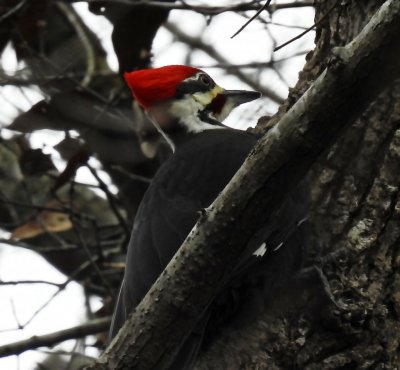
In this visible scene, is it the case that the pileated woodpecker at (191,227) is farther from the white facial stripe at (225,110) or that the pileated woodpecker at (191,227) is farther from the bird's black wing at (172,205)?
the white facial stripe at (225,110)

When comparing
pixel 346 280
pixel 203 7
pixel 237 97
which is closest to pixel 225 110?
pixel 237 97

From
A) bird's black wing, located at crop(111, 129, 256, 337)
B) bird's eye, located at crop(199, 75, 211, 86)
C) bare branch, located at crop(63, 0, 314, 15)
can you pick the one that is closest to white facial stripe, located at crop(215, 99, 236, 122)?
bird's eye, located at crop(199, 75, 211, 86)

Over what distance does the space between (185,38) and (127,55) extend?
2.55 m

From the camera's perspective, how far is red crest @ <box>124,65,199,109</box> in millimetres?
3656

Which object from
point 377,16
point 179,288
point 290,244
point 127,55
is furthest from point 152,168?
point 377,16

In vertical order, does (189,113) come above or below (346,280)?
above

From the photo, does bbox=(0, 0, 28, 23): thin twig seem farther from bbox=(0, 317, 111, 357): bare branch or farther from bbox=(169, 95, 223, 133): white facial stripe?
bbox=(0, 317, 111, 357): bare branch

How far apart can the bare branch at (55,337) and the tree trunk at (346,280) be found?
932 mm

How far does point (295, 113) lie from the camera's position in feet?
6.86

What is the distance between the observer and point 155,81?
12.2 feet

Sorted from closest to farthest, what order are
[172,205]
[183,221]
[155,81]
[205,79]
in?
[183,221] → [172,205] → [155,81] → [205,79]

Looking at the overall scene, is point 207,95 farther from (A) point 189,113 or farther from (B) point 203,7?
(B) point 203,7

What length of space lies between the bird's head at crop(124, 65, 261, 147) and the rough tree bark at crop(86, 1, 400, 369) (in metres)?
1.00

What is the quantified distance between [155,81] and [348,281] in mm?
1412
